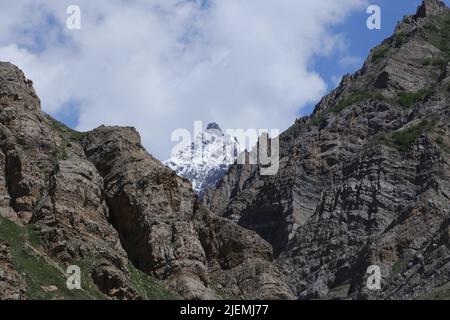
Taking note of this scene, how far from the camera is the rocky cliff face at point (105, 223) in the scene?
229 feet

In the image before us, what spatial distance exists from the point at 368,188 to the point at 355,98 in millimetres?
35379

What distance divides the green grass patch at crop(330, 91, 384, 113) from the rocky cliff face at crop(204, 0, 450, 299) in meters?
0.28

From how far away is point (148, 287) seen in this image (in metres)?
73.9

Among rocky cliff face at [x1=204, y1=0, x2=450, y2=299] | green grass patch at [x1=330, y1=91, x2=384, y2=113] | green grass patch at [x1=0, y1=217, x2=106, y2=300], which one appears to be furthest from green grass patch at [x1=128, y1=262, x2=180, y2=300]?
green grass patch at [x1=330, y1=91, x2=384, y2=113]

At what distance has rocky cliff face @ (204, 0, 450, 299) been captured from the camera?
12494 cm

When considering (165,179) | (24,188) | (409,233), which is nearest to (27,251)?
(24,188)

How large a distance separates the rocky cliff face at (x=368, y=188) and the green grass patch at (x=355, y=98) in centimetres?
28

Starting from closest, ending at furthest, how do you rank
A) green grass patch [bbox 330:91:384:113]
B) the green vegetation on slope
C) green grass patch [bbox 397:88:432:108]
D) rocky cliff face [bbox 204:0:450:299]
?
rocky cliff face [bbox 204:0:450:299] → the green vegetation on slope → green grass patch [bbox 397:88:432:108] → green grass patch [bbox 330:91:384:113]

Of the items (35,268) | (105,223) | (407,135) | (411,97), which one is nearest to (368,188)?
(407,135)

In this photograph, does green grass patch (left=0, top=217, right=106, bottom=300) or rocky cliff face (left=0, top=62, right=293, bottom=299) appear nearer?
green grass patch (left=0, top=217, right=106, bottom=300)

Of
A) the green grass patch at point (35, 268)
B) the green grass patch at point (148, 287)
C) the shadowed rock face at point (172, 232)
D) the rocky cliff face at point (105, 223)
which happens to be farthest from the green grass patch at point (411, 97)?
the green grass patch at point (35, 268)

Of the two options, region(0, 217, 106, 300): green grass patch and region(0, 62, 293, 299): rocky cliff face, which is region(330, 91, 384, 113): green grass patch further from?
region(0, 217, 106, 300): green grass patch

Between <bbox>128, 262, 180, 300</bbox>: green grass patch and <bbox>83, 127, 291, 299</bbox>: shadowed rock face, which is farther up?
<bbox>83, 127, 291, 299</bbox>: shadowed rock face

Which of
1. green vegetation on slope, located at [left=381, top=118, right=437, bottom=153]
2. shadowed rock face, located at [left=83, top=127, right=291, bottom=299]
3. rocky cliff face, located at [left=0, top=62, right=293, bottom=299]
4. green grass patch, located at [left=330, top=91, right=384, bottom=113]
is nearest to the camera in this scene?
rocky cliff face, located at [left=0, top=62, right=293, bottom=299]
